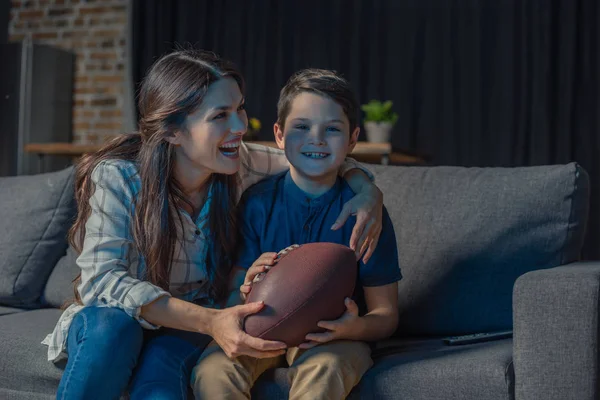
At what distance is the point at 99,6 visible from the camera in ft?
18.9

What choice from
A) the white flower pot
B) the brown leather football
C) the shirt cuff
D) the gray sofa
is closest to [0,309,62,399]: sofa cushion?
the gray sofa

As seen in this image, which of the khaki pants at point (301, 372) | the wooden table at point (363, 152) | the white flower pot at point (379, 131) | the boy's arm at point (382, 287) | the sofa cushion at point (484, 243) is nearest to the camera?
the khaki pants at point (301, 372)

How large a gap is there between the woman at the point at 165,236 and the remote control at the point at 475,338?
1.00ft

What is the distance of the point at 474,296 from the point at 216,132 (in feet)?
2.50

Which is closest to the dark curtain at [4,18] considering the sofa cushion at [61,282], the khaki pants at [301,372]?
the sofa cushion at [61,282]

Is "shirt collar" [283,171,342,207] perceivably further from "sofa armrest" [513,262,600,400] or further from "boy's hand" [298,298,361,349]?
"sofa armrest" [513,262,600,400]

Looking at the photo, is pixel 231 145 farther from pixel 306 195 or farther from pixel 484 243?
pixel 484 243

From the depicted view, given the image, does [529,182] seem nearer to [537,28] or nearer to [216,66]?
[216,66]

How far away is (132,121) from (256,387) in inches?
168

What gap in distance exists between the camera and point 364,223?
1.72 meters

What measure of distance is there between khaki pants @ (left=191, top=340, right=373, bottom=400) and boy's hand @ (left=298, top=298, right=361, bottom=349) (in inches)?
0.6

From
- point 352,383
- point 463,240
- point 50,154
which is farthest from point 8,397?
point 50,154

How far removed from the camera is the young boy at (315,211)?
1.64 metres

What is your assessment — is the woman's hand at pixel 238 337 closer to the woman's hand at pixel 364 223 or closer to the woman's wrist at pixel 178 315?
the woman's wrist at pixel 178 315
